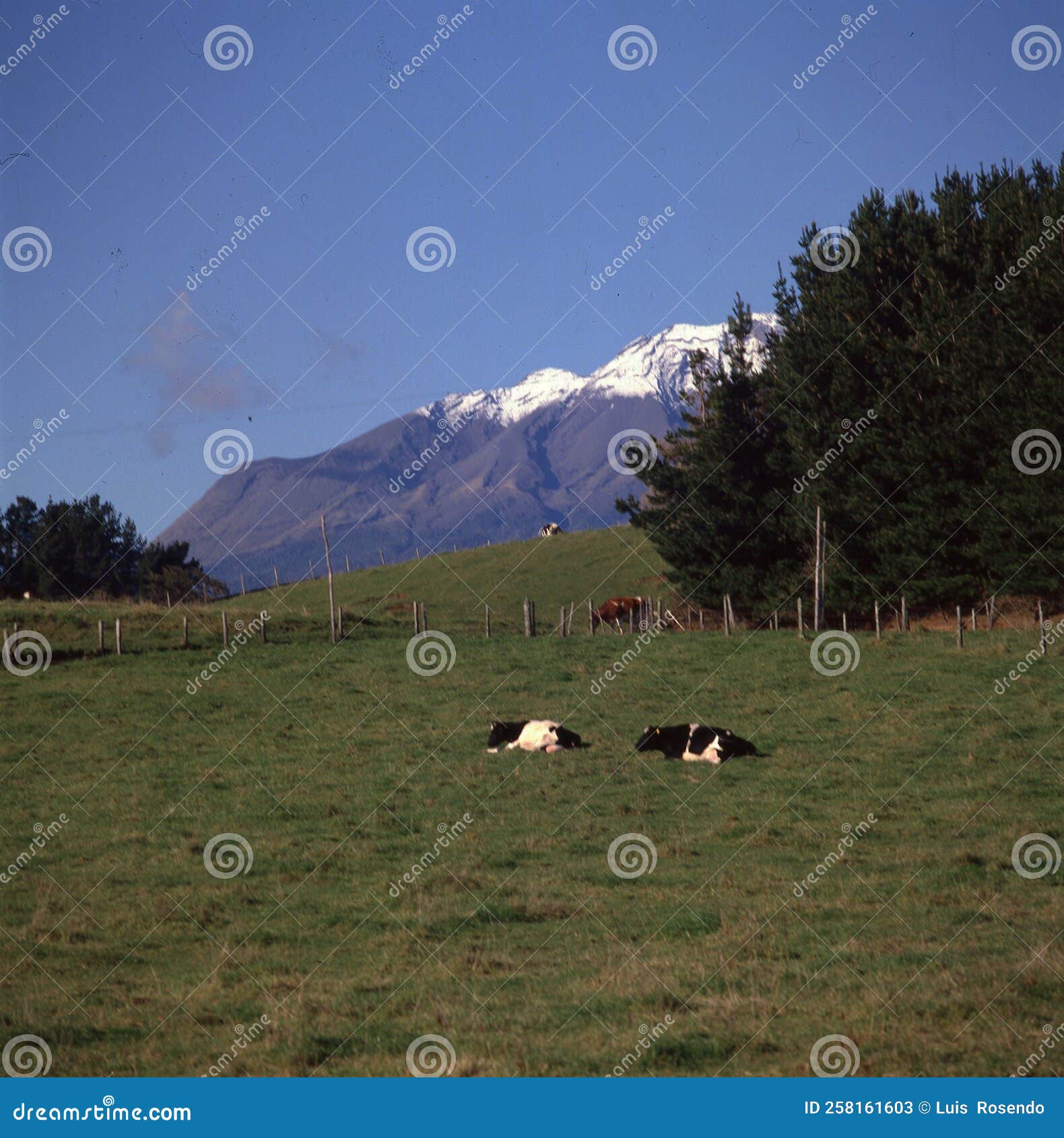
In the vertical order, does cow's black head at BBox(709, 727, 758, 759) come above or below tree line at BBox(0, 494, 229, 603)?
below

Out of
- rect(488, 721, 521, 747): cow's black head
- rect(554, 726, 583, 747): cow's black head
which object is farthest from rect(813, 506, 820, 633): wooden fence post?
rect(488, 721, 521, 747): cow's black head

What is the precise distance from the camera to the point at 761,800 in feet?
52.6

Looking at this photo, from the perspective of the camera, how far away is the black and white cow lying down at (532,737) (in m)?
20.8

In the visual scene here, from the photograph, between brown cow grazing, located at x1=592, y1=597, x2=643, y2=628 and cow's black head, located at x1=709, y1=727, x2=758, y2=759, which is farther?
brown cow grazing, located at x1=592, y1=597, x2=643, y2=628

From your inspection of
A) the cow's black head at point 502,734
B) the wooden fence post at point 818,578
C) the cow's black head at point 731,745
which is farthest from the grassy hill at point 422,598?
the cow's black head at point 731,745

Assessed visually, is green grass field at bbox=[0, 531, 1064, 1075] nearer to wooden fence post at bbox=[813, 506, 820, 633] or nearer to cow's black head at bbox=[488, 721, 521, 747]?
cow's black head at bbox=[488, 721, 521, 747]

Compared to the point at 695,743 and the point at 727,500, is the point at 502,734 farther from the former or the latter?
the point at 727,500

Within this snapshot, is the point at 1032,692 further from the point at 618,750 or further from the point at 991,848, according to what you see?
the point at 991,848

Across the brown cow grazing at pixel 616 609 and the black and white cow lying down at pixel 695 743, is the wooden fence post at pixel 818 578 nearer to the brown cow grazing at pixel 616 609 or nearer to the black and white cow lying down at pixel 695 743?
the brown cow grazing at pixel 616 609

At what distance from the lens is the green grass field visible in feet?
26.5

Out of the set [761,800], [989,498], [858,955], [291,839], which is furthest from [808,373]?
[858,955]

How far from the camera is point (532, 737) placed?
20984 mm

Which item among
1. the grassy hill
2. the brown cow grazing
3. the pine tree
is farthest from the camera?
the brown cow grazing

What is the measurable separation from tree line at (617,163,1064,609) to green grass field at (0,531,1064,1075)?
560 inches
